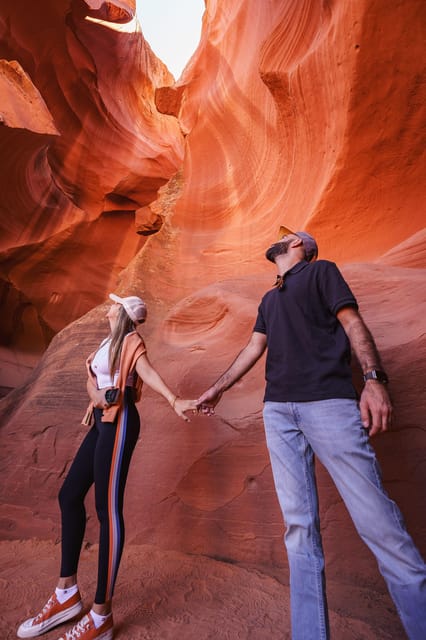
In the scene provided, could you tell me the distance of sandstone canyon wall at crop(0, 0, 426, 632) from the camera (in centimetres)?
290

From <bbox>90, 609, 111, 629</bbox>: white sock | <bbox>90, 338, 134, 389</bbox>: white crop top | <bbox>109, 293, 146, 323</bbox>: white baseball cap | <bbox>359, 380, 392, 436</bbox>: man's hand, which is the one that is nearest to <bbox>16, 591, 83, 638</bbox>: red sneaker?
<bbox>90, 609, 111, 629</bbox>: white sock

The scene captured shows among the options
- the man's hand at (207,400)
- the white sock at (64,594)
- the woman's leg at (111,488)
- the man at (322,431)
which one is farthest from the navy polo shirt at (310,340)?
the white sock at (64,594)

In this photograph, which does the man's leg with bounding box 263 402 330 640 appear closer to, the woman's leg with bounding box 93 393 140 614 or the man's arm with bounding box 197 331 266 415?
the man's arm with bounding box 197 331 266 415

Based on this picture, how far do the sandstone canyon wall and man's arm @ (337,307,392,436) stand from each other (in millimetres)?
977

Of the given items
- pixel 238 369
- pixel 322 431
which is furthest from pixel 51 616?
pixel 322 431

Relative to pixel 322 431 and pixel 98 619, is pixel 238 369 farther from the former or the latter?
pixel 98 619

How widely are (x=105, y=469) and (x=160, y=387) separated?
18.7 inches

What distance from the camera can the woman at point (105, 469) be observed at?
202 centimetres

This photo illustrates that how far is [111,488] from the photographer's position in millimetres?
2105

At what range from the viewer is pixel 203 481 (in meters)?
3.13

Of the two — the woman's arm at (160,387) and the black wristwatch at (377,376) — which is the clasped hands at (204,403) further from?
the black wristwatch at (377,376)

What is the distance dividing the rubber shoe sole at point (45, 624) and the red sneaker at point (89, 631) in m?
0.18

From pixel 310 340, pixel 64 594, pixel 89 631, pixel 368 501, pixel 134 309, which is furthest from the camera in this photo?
pixel 134 309

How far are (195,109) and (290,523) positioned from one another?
7855mm
